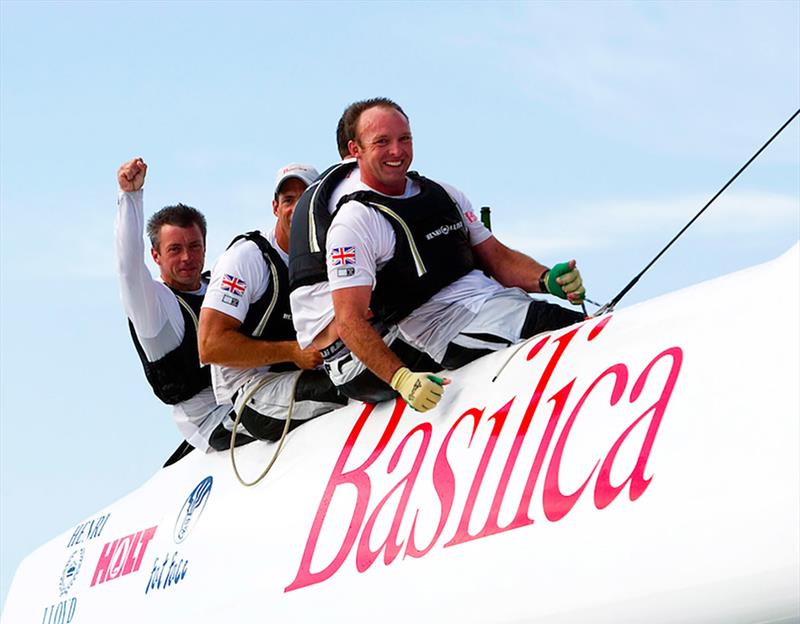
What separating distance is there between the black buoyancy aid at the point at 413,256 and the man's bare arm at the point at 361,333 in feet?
0.63

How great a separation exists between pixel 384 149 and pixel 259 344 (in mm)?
928

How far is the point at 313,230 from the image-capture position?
4.50 meters

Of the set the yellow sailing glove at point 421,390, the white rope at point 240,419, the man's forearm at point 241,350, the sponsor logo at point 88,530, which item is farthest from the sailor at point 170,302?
the yellow sailing glove at point 421,390

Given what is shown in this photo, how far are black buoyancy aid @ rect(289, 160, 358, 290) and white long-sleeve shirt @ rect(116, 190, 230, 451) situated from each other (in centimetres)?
92

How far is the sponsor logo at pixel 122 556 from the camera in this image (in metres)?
5.33

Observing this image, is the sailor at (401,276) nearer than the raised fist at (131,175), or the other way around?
the sailor at (401,276)

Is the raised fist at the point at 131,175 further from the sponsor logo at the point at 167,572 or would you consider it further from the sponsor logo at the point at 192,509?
the sponsor logo at the point at 167,572

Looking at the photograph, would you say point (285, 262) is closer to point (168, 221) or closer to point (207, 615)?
point (168, 221)

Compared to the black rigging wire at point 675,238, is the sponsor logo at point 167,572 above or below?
below

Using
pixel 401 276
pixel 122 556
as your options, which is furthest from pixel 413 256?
pixel 122 556

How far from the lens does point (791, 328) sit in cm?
308

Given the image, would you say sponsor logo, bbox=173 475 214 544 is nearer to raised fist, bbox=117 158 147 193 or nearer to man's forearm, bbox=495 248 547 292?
raised fist, bbox=117 158 147 193

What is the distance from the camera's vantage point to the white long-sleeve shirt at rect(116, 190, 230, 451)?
17.1 feet

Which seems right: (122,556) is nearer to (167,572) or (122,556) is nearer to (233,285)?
(167,572)
